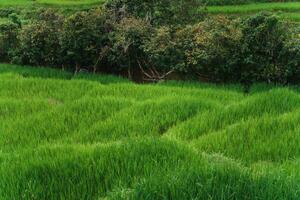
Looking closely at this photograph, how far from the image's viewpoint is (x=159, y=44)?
9.41 meters

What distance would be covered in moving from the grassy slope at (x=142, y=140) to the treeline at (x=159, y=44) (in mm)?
481

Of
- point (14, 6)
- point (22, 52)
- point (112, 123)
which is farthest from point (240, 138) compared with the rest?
point (14, 6)

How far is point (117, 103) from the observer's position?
283 inches

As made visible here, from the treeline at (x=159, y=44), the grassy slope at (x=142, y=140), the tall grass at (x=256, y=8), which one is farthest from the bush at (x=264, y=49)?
the tall grass at (x=256, y=8)

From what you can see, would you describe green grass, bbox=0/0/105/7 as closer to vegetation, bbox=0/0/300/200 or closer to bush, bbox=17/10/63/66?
vegetation, bbox=0/0/300/200

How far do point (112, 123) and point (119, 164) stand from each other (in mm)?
2194

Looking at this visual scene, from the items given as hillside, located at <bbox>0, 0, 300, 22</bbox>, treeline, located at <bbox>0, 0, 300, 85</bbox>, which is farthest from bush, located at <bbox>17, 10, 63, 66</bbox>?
hillside, located at <bbox>0, 0, 300, 22</bbox>

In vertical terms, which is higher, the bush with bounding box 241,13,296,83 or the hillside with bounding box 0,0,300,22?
the hillside with bounding box 0,0,300,22

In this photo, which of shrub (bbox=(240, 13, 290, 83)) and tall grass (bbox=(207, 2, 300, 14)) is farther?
tall grass (bbox=(207, 2, 300, 14))

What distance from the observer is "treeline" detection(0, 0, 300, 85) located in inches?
338

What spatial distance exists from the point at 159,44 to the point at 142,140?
506cm

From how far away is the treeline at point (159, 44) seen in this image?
8594 mm

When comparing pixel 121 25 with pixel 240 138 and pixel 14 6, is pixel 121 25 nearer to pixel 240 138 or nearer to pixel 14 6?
pixel 240 138

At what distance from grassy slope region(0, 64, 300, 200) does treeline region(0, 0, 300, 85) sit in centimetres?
48
